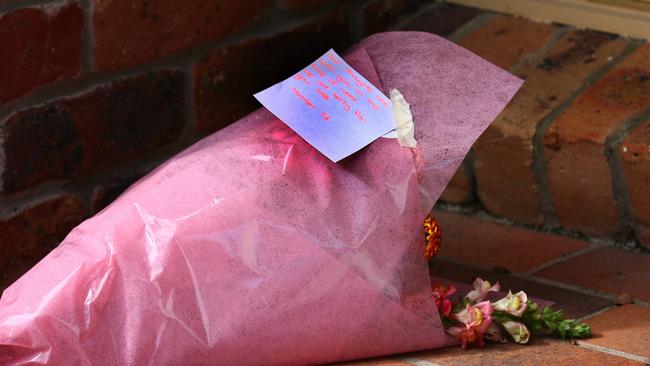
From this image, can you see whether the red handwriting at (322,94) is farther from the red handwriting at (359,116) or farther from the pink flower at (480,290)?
the pink flower at (480,290)

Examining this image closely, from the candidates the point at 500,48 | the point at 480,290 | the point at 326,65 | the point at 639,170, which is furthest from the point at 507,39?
the point at 480,290

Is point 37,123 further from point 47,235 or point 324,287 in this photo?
point 324,287

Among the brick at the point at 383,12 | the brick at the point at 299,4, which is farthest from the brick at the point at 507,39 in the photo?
the brick at the point at 299,4

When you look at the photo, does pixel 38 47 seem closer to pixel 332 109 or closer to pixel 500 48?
pixel 332 109

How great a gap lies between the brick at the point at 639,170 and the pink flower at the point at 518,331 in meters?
0.36

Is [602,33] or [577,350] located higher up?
[602,33]

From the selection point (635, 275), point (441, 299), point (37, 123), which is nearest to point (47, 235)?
point (37, 123)

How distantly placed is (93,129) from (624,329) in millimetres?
723

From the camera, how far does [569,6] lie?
1.89 metres

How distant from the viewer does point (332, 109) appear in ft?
4.72

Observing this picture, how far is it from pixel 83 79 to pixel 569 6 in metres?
0.81

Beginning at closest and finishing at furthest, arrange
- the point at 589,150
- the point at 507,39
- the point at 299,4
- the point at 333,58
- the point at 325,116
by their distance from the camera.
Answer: the point at 325,116
the point at 333,58
the point at 589,150
the point at 299,4
the point at 507,39

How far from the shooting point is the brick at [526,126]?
1.74m

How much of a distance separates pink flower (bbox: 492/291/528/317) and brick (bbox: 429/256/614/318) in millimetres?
138
